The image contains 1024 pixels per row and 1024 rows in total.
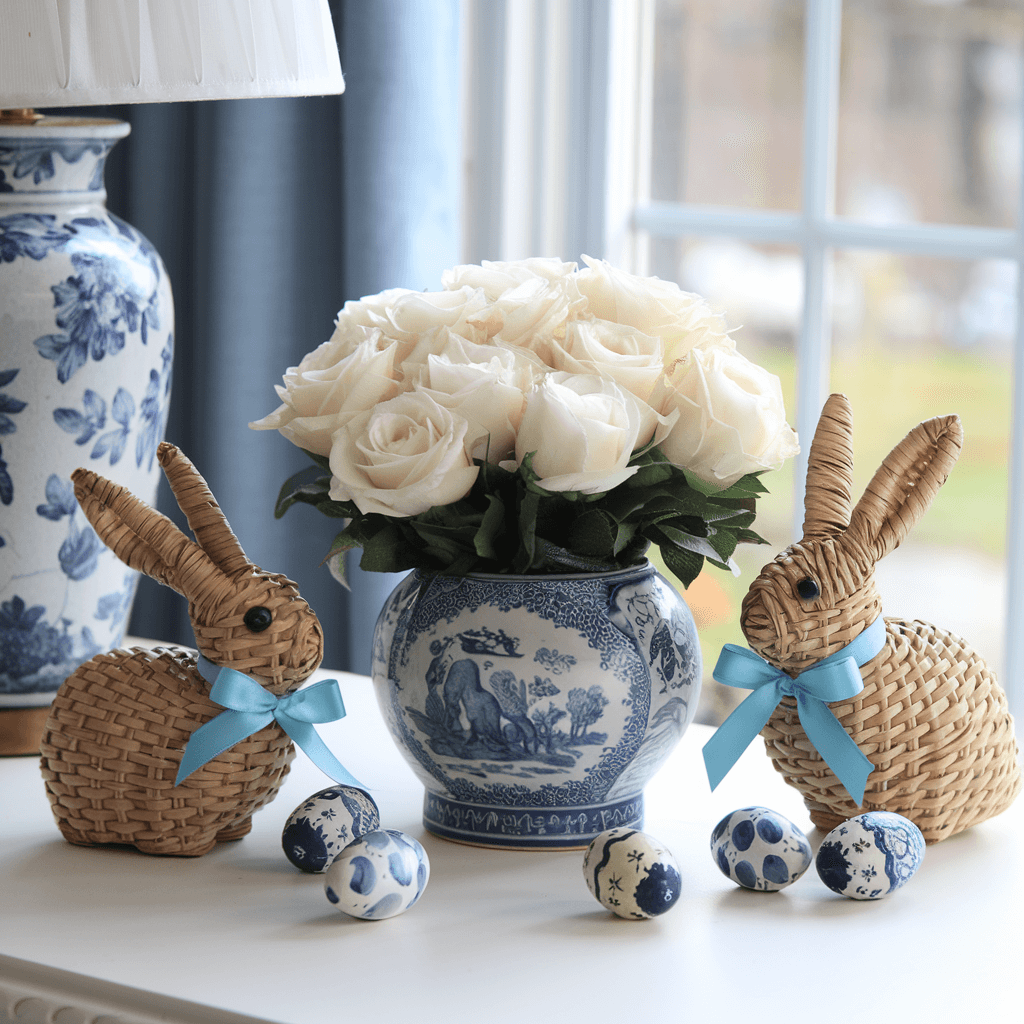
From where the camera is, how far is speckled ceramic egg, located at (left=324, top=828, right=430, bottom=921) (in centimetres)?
72

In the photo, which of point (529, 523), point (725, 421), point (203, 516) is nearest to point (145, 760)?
point (203, 516)

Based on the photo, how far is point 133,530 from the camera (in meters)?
0.81

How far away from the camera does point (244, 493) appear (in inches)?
61.3

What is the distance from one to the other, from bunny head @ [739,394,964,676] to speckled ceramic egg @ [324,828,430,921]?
0.23m

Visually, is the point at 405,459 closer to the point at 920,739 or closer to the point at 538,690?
the point at 538,690

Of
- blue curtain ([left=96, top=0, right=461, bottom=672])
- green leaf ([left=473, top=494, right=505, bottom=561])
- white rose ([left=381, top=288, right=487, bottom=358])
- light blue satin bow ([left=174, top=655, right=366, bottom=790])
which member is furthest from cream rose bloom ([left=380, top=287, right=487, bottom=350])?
blue curtain ([left=96, top=0, right=461, bottom=672])

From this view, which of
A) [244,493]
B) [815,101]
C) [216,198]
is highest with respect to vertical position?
[815,101]

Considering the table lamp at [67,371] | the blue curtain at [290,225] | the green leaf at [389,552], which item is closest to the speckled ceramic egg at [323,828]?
the green leaf at [389,552]

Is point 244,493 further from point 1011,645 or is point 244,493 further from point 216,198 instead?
point 1011,645

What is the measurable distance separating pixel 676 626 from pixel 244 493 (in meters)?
0.85

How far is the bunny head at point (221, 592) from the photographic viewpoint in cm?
80

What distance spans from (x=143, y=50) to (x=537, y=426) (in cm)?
35

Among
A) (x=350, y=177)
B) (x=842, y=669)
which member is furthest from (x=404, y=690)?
(x=350, y=177)

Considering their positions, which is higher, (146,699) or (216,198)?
(216,198)
